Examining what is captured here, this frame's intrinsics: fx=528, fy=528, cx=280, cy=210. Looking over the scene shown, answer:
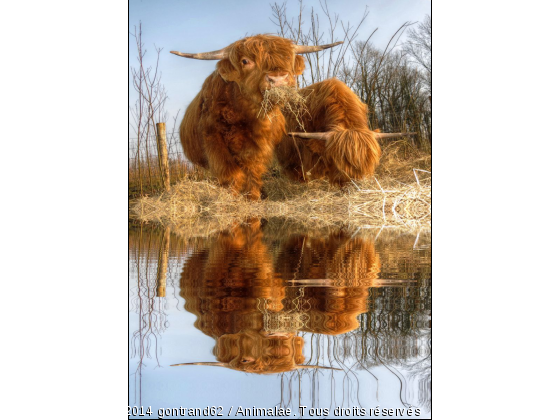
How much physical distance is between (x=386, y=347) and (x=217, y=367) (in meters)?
0.54

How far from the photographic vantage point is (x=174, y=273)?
7.68 feet

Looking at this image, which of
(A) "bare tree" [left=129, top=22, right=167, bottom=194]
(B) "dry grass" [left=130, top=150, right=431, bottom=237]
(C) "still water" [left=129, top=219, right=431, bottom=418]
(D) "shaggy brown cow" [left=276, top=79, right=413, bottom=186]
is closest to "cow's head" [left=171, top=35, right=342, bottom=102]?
(A) "bare tree" [left=129, top=22, right=167, bottom=194]

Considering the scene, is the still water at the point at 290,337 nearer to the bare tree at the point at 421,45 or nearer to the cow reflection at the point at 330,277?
the cow reflection at the point at 330,277

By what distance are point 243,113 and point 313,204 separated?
1.24 m

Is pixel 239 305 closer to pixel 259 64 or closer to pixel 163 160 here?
pixel 259 64

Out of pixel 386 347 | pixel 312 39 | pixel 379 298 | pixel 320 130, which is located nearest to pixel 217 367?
pixel 386 347

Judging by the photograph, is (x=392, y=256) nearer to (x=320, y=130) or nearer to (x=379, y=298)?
(x=379, y=298)

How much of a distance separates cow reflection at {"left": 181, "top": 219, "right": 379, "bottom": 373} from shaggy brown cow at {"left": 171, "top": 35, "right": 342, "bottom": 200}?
282 cm

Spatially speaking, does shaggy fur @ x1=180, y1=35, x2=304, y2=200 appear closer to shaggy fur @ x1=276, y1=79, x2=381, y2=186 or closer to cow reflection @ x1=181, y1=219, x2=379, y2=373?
shaggy fur @ x1=276, y1=79, x2=381, y2=186

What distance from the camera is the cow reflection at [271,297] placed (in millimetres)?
1587

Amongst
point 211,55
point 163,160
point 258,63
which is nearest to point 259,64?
point 258,63

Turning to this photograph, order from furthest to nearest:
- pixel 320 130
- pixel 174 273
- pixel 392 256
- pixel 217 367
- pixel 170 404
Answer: pixel 320 130 < pixel 392 256 < pixel 174 273 < pixel 170 404 < pixel 217 367

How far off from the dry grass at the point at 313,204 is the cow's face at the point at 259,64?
117 centimetres

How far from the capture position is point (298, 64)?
561 cm
